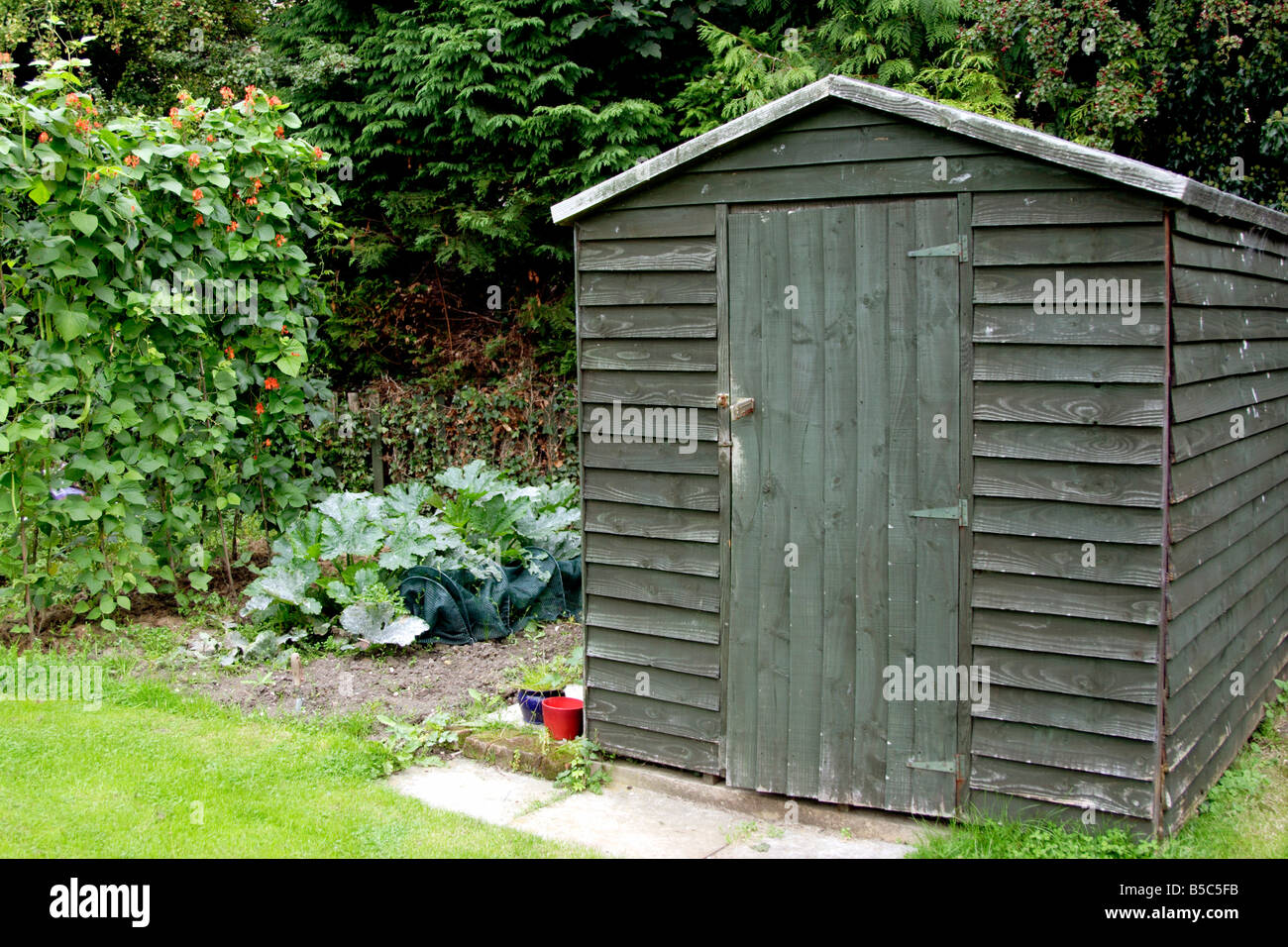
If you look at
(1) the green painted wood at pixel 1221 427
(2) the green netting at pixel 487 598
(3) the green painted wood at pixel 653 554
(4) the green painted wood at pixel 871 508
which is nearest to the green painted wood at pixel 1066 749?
(4) the green painted wood at pixel 871 508

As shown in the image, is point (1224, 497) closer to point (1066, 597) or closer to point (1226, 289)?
point (1226, 289)

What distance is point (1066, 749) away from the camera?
3924mm

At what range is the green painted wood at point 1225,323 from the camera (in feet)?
12.6

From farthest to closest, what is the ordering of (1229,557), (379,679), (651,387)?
(379,679) < (651,387) < (1229,557)

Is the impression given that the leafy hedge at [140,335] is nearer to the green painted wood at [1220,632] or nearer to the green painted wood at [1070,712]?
the green painted wood at [1070,712]

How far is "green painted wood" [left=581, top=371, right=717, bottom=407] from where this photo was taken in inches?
179

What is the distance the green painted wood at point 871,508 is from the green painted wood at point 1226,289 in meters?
1.01

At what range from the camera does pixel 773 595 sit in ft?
14.5

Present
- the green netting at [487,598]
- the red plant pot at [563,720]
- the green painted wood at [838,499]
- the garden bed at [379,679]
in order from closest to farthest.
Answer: the green painted wood at [838,499] → the red plant pot at [563,720] → the garden bed at [379,679] → the green netting at [487,598]

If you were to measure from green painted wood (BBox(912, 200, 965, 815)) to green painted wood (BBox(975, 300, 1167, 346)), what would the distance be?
134mm

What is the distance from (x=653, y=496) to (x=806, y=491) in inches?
27.9

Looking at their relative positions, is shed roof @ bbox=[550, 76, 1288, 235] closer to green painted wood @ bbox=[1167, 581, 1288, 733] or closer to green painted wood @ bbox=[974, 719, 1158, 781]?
green painted wood @ bbox=[1167, 581, 1288, 733]

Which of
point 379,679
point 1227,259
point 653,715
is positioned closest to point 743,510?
point 653,715
